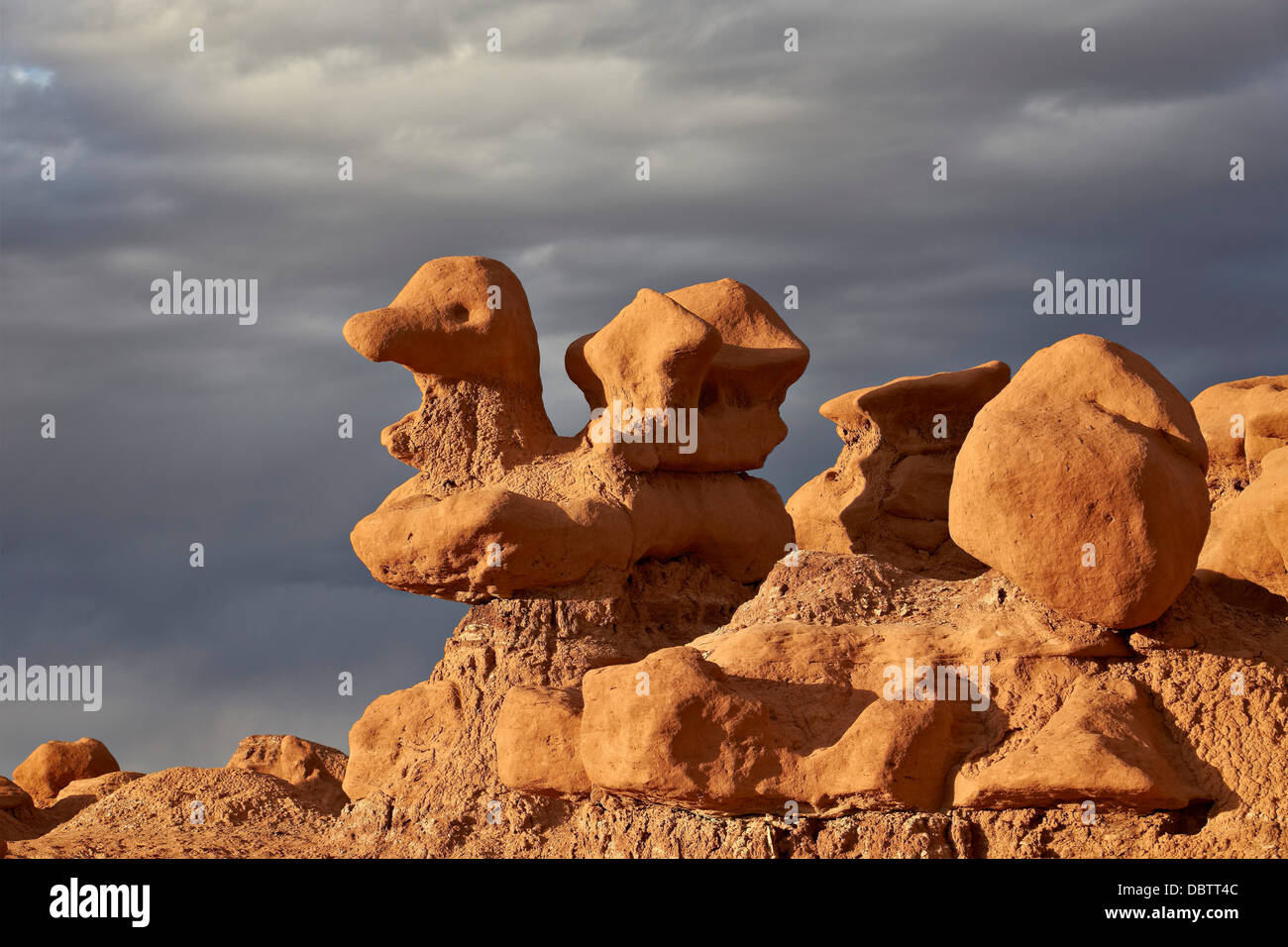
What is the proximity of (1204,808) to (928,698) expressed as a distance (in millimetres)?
1465

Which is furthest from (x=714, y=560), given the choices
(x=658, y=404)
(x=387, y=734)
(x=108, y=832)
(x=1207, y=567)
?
(x=108, y=832)

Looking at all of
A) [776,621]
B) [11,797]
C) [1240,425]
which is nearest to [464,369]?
[776,621]

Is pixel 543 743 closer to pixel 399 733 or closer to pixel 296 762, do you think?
pixel 399 733

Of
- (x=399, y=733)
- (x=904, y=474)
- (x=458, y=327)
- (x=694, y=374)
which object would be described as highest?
(x=458, y=327)

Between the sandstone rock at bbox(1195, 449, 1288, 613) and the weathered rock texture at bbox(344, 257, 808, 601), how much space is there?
12.1 ft

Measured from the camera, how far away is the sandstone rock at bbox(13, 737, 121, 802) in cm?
1734

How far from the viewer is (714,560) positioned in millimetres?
11961

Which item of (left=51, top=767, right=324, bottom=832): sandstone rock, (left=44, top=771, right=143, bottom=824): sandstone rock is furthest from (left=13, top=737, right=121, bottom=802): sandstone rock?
(left=51, top=767, right=324, bottom=832): sandstone rock

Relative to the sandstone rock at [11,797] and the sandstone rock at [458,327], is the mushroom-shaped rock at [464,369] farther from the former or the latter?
the sandstone rock at [11,797]

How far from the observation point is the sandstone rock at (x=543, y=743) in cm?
900

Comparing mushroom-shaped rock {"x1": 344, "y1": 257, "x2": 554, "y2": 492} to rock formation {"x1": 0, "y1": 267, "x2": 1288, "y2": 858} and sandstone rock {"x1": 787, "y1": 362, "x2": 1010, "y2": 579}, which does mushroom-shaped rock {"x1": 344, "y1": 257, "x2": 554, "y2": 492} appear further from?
sandstone rock {"x1": 787, "y1": 362, "x2": 1010, "y2": 579}

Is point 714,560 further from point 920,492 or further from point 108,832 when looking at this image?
point 108,832

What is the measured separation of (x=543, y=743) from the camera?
29.9ft

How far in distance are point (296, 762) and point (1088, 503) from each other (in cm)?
950
